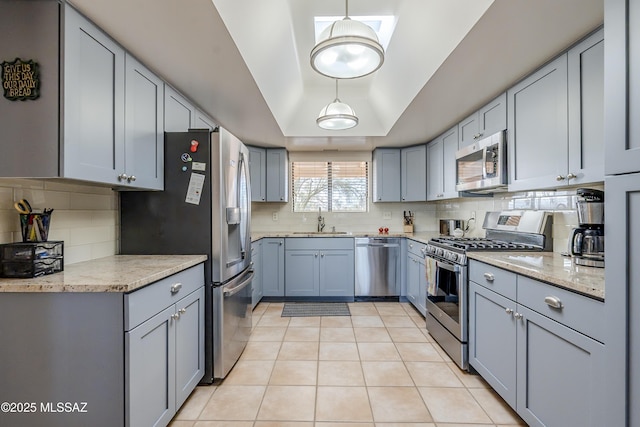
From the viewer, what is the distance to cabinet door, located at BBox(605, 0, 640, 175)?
1.01m

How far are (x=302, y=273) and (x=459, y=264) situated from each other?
2201 millimetres

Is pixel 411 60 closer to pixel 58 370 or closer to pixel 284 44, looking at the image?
pixel 284 44

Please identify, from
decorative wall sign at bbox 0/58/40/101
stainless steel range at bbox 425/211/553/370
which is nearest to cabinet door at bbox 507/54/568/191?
stainless steel range at bbox 425/211/553/370

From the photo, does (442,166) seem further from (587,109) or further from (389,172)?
(587,109)

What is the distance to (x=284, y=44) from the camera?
2.47m

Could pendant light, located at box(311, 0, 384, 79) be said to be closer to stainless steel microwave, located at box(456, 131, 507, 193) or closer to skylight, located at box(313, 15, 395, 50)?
Result: skylight, located at box(313, 15, 395, 50)

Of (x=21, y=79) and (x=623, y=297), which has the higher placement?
(x=21, y=79)

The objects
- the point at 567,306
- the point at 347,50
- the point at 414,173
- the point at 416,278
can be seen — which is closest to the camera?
the point at 567,306

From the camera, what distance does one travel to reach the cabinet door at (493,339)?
5.90 ft

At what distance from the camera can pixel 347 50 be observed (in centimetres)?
162

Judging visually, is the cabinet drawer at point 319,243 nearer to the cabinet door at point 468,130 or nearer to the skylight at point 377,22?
the cabinet door at point 468,130

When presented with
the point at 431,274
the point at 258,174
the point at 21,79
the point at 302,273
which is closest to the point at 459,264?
the point at 431,274

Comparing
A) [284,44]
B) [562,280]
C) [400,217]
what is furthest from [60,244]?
[400,217]

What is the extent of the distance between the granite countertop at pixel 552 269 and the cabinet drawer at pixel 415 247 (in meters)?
1.22
